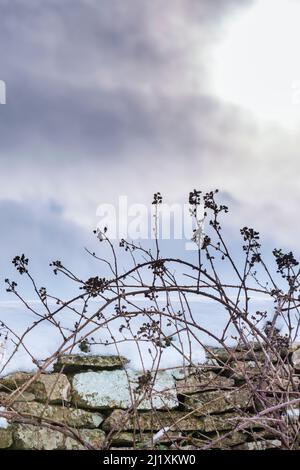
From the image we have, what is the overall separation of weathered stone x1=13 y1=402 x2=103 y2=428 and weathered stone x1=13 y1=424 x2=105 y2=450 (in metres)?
0.04

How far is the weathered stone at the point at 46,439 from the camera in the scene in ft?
9.57

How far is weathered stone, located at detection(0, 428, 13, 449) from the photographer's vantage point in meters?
2.89

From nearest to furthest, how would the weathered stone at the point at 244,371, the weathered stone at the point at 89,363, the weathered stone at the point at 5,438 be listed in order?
the weathered stone at the point at 244,371
the weathered stone at the point at 5,438
the weathered stone at the point at 89,363

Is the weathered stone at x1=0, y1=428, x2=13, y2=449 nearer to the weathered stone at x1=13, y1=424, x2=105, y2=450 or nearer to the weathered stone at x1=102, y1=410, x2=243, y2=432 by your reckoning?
the weathered stone at x1=13, y1=424, x2=105, y2=450

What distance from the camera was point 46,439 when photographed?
2965 mm

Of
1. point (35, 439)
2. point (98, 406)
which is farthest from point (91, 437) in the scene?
point (35, 439)

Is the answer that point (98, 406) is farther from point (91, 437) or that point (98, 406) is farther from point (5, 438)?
point (5, 438)

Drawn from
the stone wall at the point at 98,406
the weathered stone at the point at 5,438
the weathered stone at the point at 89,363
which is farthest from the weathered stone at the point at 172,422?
the weathered stone at the point at 5,438

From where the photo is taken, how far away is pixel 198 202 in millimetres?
2104

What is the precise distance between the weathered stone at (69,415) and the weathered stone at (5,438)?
0.39 ft

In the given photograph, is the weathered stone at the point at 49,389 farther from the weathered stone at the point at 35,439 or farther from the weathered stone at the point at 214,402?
the weathered stone at the point at 214,402
